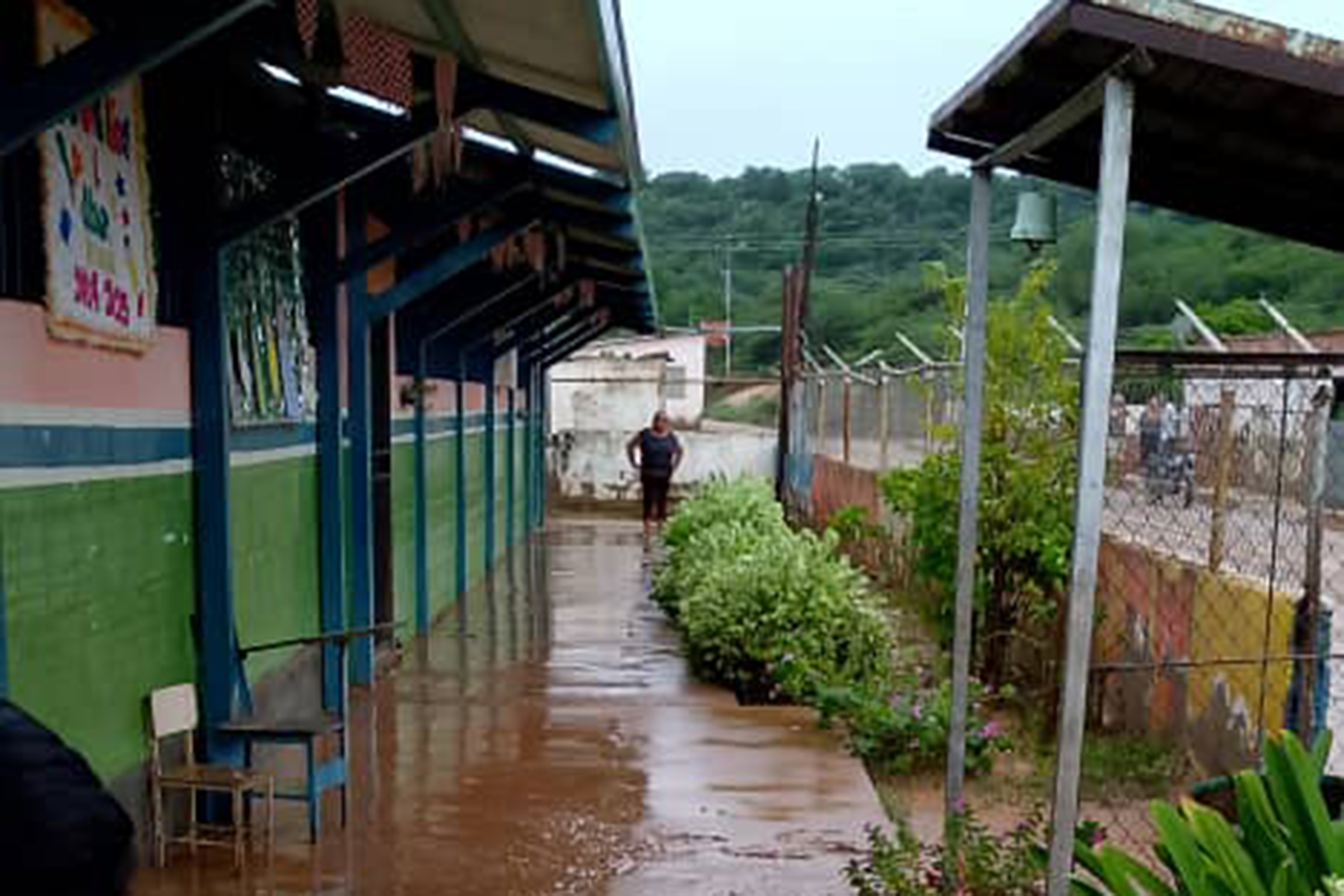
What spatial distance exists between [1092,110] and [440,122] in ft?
9.65

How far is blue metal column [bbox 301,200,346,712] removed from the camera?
261 inches

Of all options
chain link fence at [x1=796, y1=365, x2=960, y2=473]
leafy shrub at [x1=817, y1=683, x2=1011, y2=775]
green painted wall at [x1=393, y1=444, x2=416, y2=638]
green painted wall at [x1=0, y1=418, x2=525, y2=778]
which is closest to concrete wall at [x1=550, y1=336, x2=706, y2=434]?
chain link fence at [x1=796, y1=365, x2=960, y2=473]

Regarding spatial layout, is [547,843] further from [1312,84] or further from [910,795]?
[1312,84]

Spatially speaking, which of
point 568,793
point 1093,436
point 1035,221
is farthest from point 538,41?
point 568,793

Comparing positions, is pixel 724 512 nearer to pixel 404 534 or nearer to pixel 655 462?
→ pixel 404 534

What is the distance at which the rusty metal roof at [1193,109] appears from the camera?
2.17 metres

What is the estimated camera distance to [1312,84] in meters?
2.12

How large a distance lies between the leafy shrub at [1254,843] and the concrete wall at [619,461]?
19276 millimetres

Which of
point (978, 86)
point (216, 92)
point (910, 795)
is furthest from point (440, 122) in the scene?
point (910, 795)

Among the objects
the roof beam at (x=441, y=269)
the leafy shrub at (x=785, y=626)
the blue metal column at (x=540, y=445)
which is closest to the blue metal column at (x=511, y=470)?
the blue metal column at (x=540, y=445)

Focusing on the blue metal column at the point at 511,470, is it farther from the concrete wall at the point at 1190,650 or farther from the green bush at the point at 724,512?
the concrete wall at the point at 1190,650

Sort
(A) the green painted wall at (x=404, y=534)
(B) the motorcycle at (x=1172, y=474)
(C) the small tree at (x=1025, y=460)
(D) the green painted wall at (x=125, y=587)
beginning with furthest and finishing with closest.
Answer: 1. (A) the green painted wall at (x=404, y=534)
2. (C) the small tree at (x=1025, y=460)
3. (B) the motorcycle at (x=1172, y=474)
4. (D) the green painted wall at (x=125, y=587)

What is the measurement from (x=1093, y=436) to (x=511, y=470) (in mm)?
12873

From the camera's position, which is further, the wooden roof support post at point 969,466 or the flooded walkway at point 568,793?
the flooded walkway at point 568,793
